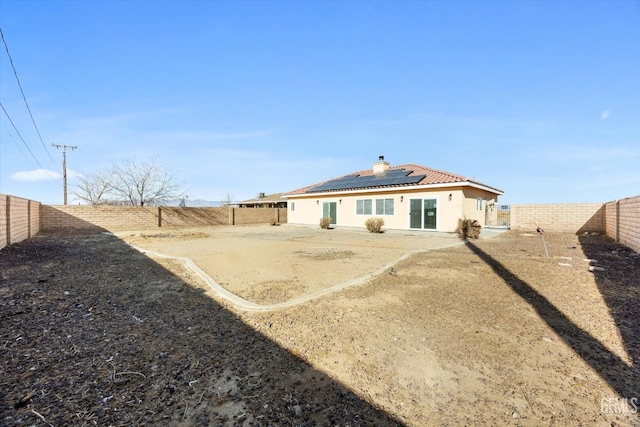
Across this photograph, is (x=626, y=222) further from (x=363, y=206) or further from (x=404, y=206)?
(x=363, y=206)

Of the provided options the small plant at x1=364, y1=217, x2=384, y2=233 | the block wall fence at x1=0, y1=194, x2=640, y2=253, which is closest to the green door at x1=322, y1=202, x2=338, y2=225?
the small plant at x1=364, y1=217, x2=384, y2=233

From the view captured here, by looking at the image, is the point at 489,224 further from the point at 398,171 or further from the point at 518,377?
the point at 518,377

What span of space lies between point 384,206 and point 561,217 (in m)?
9.60

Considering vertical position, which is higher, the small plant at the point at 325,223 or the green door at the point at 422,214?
the green door at the point at 422,214

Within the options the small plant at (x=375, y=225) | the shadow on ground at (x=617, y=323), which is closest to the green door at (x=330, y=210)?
the small plant at (x=375, y=225)

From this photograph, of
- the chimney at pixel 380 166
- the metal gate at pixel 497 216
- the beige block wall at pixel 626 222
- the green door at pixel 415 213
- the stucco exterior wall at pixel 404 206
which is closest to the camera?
the beige block wall at pixel 626 222

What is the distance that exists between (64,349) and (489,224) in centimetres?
2219

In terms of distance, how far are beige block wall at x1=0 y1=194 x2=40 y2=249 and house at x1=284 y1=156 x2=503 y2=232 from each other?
16.7m

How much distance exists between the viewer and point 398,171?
824 inches

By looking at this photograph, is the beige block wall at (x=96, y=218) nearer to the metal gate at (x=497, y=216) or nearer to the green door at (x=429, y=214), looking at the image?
the green door at (x=429, y=214)

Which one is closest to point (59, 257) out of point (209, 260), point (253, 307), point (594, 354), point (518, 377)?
point (209, 260)

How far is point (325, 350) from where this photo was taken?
123 inches

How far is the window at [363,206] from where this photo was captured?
19.5m

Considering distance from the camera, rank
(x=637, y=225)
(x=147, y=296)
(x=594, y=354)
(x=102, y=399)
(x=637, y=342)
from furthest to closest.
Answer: (x=637, y=225) < (x=147, y=296) < (x=637, y=342) < (x=594, y=354) < (x=102, y=399)
